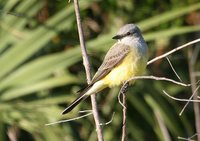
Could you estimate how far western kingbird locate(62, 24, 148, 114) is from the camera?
14.2 feet

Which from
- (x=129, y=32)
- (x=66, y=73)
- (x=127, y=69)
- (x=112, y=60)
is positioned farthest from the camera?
(x=66, y=73)

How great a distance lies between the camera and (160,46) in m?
6.42

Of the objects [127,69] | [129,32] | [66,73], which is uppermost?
[129,32]

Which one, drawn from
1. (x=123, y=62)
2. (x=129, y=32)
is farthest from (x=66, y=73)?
(x=123, y=62)

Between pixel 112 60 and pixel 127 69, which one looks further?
pixel 112 60

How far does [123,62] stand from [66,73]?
1019 mm

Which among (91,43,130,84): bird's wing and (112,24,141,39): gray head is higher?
(112,24,141,39): gray head

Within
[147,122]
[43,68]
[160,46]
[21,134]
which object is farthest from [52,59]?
[160,46]

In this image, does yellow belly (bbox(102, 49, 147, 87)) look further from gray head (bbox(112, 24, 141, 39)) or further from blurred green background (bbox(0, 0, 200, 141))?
blurred green background (bbox(0, 0, 200, 141))

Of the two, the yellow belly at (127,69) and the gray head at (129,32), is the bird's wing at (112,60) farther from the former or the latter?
the gray head at (129,32)

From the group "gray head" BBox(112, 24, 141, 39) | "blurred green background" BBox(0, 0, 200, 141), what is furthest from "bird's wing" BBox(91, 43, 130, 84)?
"blurred green background" BBox(0, 0, 200, 141)

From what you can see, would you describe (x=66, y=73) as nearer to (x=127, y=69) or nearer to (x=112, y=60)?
(x=112, y=60)

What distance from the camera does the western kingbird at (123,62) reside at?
432 centimetres

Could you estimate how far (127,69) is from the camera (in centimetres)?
437
